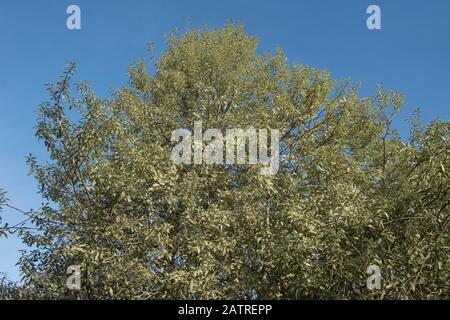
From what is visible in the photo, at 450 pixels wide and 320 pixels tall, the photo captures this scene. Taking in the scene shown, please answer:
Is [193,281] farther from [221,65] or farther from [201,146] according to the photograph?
[221,65]

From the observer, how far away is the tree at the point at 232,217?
11.6m

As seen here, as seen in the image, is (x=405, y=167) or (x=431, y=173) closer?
(x=431, y=173)

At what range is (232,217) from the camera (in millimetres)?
14680

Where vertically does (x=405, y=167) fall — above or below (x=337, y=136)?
below

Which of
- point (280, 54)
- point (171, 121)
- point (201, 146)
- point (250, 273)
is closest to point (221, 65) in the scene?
point (280, 54)

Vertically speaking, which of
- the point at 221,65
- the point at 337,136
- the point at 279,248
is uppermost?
the point at 221,65

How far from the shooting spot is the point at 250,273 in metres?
13.5

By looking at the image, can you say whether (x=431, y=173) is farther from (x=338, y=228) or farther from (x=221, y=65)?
(x=221, y=65)

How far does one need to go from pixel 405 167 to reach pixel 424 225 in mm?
2270

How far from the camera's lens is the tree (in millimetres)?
11555
